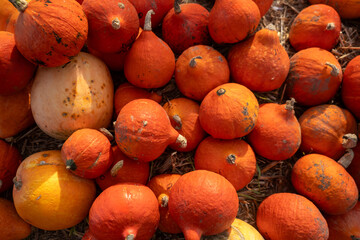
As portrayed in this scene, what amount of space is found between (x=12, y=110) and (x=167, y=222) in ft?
5.29

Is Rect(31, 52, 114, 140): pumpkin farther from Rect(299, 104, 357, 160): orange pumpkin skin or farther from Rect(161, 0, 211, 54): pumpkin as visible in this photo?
Rect(299, 104, 357, 160): orange pumpkin skin

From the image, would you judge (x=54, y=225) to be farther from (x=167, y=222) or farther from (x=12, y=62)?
(x=12, y=62)

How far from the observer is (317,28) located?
96.9 inches

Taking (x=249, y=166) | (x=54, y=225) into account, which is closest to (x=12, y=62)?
(x=54, y=225)

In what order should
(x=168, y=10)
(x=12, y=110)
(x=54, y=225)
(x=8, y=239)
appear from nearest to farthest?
(x=54, y=225) → (x=8, y=239) → (x=12, y=110) → (x=168, y=10)

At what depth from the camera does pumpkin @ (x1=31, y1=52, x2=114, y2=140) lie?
203 centimetres

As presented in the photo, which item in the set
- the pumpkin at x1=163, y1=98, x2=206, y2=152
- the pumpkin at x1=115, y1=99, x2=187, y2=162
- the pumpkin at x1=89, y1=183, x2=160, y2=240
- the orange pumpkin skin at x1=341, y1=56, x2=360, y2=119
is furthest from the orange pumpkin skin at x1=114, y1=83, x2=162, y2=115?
the orange pumpkin skin at x1=341, y1=56, x2=360, y2=119

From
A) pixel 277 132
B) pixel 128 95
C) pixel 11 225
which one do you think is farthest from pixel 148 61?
pixel 11 225

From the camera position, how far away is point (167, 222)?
194 centimetres

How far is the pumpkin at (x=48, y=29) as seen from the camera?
68.1 inches

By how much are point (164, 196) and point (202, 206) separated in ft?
1.22

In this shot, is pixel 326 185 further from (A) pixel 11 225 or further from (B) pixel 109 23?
(A) pixel 11 225

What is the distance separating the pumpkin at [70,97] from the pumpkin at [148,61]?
0.97 feet

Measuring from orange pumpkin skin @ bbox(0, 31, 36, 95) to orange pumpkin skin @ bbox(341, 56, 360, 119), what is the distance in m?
2.72
